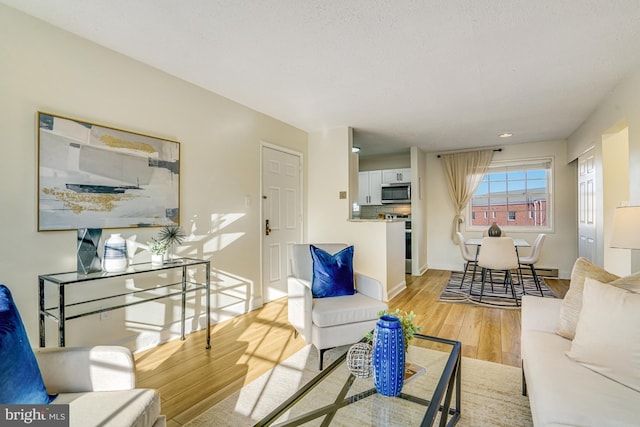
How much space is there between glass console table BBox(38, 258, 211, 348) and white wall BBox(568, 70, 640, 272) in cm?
402

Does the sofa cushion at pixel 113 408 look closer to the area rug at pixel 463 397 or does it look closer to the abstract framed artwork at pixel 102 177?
the area rug at pixel 463 397

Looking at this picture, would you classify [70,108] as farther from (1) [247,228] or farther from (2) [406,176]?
(2) [406,176]

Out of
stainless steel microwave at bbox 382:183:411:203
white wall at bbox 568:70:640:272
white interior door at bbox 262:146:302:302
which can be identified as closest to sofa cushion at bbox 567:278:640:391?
white wall at bbox 568:70:640:272

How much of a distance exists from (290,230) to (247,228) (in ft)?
2.92

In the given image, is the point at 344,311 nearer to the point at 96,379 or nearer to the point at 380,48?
the point at 96,379

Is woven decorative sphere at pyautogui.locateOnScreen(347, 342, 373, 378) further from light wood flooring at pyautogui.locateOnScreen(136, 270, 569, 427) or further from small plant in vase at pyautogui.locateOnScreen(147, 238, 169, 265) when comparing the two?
small plant in vase at pyautogui.locateOnScreen(147, 238, 169, 265)

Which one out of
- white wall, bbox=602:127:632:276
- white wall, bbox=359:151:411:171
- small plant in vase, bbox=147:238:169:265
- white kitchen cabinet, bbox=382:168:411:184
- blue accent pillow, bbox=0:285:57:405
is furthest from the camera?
white wall, bbox=359:151:411:171

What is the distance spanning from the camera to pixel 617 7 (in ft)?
6.42

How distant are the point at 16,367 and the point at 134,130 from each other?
207cm

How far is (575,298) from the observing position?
1713 millimetres

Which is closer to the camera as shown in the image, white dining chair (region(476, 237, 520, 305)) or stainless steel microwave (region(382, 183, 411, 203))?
white dining chair (region(476, 237, 520, 305))

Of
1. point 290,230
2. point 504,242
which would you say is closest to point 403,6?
point 290,230

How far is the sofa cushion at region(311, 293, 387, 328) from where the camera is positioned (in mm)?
2352

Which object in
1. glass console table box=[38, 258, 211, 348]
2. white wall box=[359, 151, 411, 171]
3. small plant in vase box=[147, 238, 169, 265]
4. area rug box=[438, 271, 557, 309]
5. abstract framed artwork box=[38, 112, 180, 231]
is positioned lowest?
area rug box=[438, 271, 557, 309]
